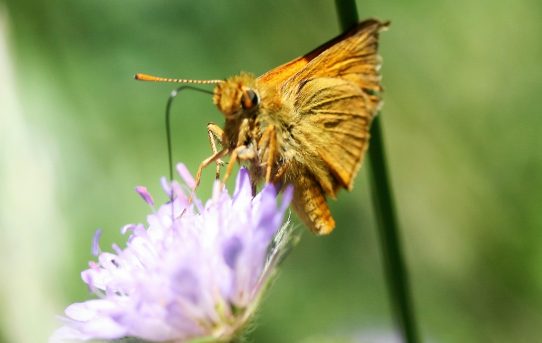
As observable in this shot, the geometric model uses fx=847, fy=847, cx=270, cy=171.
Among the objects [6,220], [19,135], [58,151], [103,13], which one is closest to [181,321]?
[6,220]

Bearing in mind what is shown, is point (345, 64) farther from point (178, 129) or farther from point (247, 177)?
point (178, 129)

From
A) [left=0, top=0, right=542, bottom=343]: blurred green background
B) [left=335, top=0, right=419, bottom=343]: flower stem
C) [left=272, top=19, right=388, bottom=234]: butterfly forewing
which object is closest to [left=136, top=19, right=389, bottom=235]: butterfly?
[left=272, top=19, right=388, bottom=234]: butterfly forewing

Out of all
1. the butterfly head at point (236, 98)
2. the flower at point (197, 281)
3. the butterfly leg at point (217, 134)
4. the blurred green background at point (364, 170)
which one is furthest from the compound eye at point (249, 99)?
the blurred green background at point (364, 170)

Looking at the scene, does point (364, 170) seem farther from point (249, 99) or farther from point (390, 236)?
point (390, 236)

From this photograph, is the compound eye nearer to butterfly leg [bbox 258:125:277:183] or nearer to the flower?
butterfly leg [bbox 258:125:277:183]

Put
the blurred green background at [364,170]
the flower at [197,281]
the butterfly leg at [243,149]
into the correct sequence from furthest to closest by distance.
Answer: the blurred green background at [364,170], the butterfly leg at [243,149], the flower at [197,281]

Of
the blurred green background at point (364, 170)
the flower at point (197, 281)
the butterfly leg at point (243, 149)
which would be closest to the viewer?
the flower at point (197, 281)

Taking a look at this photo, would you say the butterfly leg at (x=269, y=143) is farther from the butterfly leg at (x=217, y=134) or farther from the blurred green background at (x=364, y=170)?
the blurred green background at (x=364, y=170)

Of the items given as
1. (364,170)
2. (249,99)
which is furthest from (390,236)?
(364,170)
